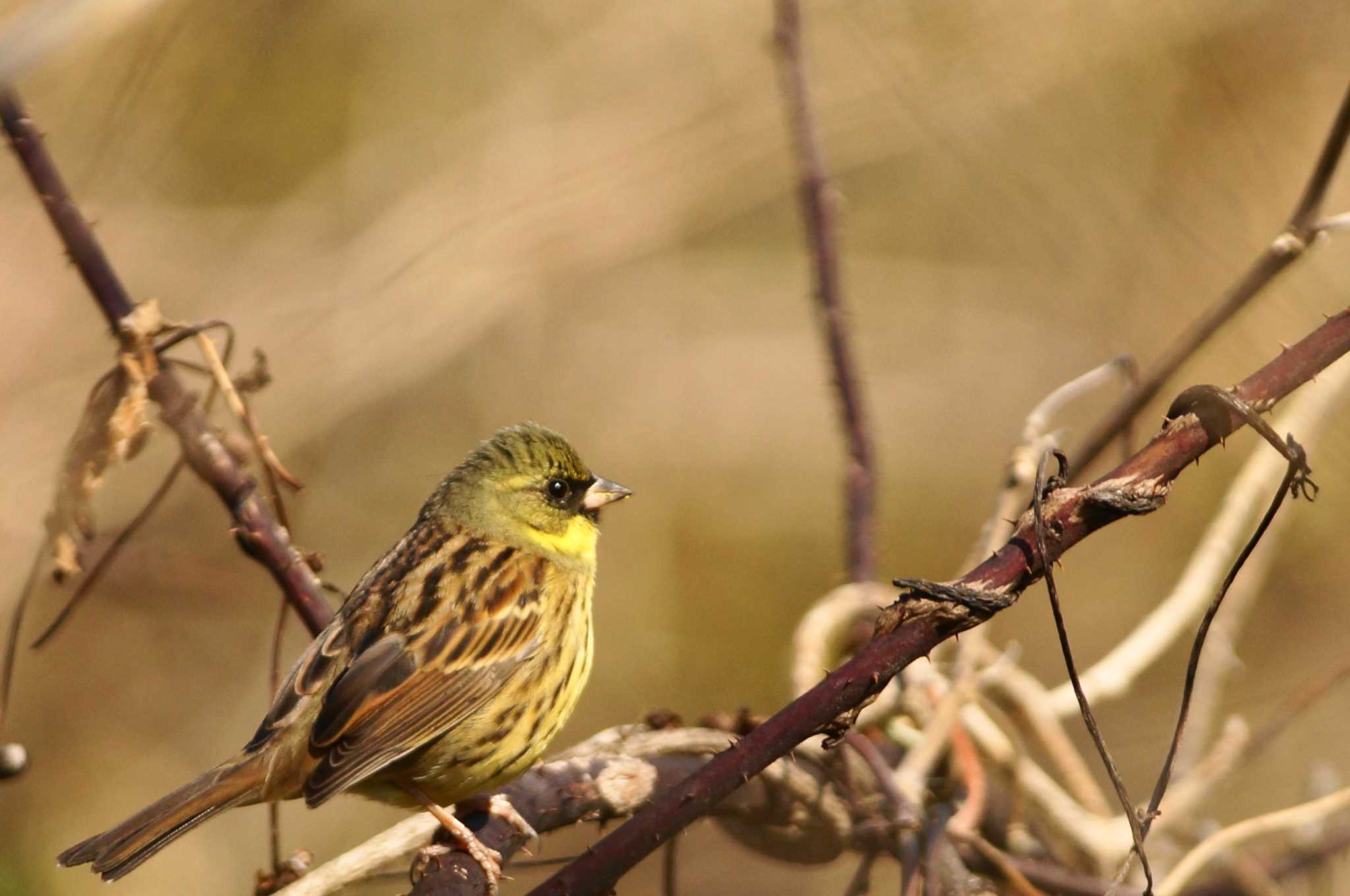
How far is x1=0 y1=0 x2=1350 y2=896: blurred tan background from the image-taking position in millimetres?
4684

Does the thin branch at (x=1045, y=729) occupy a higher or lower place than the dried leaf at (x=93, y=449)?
lower

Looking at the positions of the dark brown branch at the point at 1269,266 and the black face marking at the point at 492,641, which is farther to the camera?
the black face marking at the point at 492,641

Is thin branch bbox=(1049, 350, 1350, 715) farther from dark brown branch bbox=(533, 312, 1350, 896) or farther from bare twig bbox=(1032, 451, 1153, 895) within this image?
dark brown branch bbox=(533, 312, 1350, 896)

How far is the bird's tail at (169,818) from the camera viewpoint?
245 centimetres

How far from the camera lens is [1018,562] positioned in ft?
4.98

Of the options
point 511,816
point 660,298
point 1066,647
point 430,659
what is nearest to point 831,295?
point 430,659

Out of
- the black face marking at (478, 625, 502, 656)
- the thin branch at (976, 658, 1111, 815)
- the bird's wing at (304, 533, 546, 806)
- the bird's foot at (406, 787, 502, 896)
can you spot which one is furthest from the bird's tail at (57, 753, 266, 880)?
the thin branch at (976, 658, 1111, 815)

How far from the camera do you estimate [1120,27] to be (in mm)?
5152

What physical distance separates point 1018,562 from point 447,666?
67.9 inches

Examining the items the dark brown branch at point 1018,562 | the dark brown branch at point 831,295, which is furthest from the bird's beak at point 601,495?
the dark brown branch at point 1018,562

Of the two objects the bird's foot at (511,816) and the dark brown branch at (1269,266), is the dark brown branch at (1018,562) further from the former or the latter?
the dark brown branch at (1269,266)

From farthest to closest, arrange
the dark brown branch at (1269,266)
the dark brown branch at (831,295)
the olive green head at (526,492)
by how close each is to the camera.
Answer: the olive green head at (526,492)
the dark brown branch at (831,295)
the dark brown branch at (1269,266)

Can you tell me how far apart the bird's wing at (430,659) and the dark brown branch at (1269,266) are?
1377 mm

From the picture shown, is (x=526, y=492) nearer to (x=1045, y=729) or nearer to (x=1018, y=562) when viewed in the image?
(x=1045, y=729)
